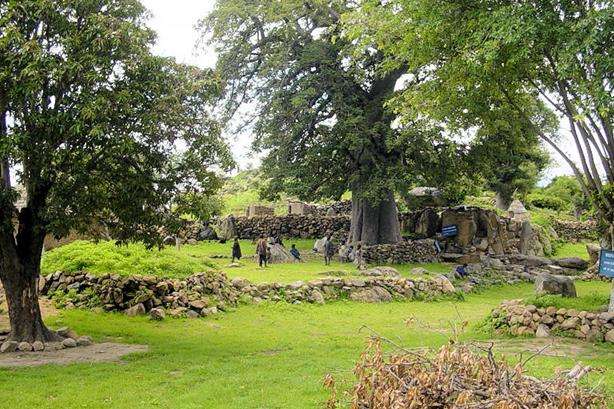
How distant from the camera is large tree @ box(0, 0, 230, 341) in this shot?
10.7m

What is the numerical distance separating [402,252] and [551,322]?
50.3 ft

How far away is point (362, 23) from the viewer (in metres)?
16.1

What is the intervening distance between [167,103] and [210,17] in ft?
61.3

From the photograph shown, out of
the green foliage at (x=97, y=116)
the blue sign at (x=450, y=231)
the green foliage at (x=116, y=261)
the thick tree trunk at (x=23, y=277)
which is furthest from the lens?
the blue sign at (x=450, y=231)

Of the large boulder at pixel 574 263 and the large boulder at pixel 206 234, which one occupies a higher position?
the large boulder at pixel 206 234

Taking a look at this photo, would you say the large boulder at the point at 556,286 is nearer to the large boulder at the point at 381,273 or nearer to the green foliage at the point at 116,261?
the large boulder at the point at 381,273

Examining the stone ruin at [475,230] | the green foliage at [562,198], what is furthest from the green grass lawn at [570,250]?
the green foliage at [562,198]

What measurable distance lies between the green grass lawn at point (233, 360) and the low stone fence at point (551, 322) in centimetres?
60

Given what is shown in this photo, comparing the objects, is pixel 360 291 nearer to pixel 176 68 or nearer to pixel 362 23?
pixel 362 23

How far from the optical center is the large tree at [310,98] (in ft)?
89.2

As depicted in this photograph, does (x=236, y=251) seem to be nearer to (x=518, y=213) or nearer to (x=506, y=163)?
(x=518, y=213)

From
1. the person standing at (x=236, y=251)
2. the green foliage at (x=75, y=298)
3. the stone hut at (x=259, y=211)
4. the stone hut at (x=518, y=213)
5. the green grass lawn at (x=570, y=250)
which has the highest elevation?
the stone hut at (x=259, y=211)

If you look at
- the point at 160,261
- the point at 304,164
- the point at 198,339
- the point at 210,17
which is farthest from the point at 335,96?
the point at 198,339

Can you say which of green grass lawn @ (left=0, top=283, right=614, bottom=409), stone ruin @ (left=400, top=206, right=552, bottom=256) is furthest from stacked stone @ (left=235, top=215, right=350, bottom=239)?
green grass lawn @ (left=0, top=283, right=614, bottom=409)
